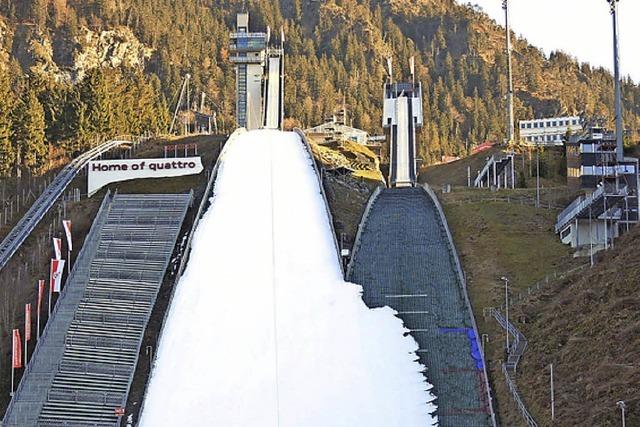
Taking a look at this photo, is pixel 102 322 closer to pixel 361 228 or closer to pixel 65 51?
pixel 361 228

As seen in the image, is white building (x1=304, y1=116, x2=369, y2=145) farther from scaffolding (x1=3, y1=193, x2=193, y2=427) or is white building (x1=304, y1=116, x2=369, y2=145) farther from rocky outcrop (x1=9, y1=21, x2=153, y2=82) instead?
rocky outcrop (x1=9, y1=21, x2=153, y2=82)

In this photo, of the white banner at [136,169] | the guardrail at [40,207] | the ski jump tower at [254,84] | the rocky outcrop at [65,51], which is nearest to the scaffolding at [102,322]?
the guardrail at [40,207]

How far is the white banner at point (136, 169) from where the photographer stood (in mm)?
45688

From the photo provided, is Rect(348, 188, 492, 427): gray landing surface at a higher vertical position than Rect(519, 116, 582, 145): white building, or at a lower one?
lower

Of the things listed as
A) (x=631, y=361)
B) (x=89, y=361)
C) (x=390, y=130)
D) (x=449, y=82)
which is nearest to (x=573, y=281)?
(x=631, y=361)

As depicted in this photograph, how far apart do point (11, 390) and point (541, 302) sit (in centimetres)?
1578

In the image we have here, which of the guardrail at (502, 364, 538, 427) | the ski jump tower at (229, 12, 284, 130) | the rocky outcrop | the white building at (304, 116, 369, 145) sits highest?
the rocky outcrop

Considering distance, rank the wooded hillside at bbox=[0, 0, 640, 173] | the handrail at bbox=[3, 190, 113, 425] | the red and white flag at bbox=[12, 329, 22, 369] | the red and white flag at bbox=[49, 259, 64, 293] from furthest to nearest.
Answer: the wooded hillside at bbox=[0, 0, 640, 173] < the red and white flag at bbox=[49, 259, 64, 293] < the handrail at bbox=[3, 190, 113, 425] < the red and white flag at bbox=[12, 329, 22, 369]

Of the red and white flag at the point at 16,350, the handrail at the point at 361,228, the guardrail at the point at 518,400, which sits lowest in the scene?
the guardrail at the point at 518,400

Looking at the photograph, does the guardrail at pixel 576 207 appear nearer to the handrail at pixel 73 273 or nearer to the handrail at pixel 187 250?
the handrail at pixel 187 250

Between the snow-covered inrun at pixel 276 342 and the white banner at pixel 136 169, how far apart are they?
8038 mm

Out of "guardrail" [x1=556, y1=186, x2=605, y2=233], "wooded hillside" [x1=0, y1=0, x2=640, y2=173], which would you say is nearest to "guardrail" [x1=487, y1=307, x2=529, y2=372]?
"guardrail" [x1=556, y1=186, x2=605, y2=233]

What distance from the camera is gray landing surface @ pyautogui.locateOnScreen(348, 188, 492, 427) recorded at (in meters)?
26.8

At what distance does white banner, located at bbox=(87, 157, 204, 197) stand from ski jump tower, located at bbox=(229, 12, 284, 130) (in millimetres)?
20710
